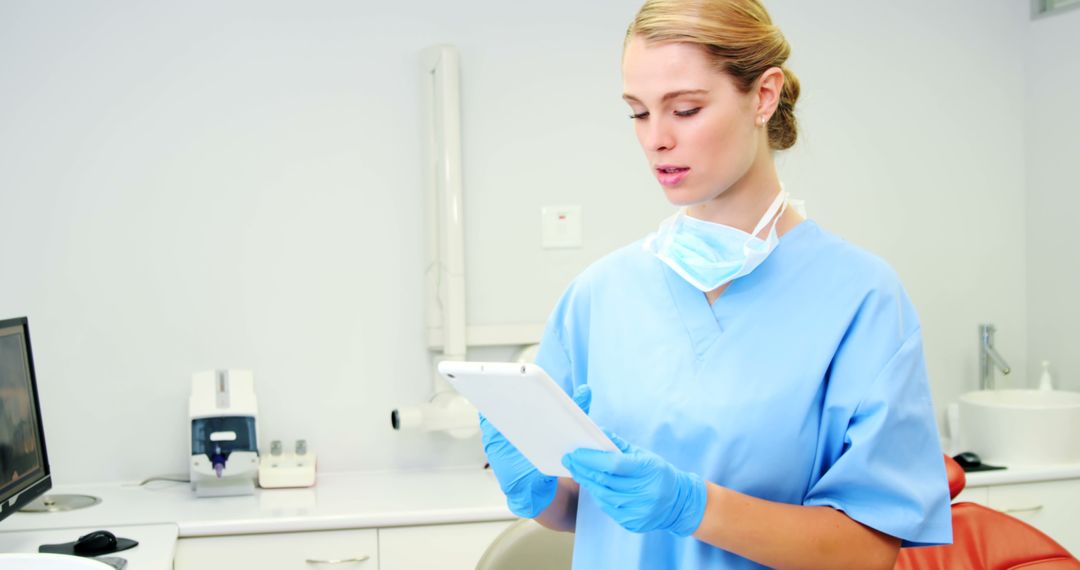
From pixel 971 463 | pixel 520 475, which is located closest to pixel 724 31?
pixel 520 475

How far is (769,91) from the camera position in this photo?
1.26 m

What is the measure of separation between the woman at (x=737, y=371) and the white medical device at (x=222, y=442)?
140cm

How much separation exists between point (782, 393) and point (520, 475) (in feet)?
1.09

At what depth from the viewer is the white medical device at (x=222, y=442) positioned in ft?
8.36

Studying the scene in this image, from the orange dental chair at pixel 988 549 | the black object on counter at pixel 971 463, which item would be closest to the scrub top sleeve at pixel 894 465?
the orange dental chair at pixel 988 549

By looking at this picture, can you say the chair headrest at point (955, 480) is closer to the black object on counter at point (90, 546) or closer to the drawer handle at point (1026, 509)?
the drawer handle at point (1026, 509)

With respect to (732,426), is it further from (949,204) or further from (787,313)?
(949,204)

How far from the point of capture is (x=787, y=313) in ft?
4.09

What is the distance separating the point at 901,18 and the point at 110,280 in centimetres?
232

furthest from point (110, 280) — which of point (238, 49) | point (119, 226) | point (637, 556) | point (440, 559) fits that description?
point (637, 556)

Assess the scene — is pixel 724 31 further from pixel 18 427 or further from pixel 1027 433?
pixel 1027 433

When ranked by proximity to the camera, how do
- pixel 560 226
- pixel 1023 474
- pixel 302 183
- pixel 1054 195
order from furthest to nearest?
pixel 1054 195, pixel 560 226, pixel 302 183, pixel 1023 474

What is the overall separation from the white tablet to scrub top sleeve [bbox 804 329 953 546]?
10.3 inches

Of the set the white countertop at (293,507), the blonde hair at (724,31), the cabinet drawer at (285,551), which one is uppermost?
the blonde hair at (724,31)
